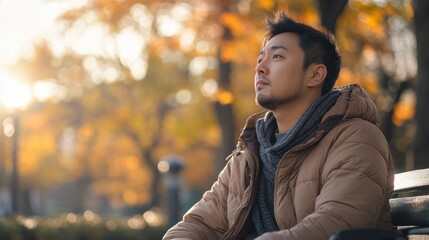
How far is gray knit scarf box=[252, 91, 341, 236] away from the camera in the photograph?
370cm

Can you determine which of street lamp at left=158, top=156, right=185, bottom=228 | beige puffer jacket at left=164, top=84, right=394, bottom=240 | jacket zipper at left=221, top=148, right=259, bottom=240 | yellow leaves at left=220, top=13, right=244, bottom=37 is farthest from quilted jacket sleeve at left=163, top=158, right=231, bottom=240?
yellow leaves at left=220, top=13, right=244, bottom=37

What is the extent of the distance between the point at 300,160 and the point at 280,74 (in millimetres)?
425

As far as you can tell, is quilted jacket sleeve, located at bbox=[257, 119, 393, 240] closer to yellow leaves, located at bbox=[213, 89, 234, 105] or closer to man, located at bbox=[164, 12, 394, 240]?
man, located at bbox=[164, 12, 394, 240]

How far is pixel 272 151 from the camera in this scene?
3777mm

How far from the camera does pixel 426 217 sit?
3.34m

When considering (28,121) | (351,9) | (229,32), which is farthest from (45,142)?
(351,9)

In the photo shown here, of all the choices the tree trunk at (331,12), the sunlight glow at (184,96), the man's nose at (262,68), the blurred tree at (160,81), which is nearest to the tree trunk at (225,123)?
the blurred tree at (160,81)

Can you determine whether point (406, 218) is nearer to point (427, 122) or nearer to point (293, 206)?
point (293, 206)

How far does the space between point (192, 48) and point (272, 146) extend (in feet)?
55.6

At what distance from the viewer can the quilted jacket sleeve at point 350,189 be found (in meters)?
3.30

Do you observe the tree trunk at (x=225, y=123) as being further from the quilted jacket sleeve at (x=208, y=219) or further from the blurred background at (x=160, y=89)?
the quilted jacket sleeve at (x=208, y=219)

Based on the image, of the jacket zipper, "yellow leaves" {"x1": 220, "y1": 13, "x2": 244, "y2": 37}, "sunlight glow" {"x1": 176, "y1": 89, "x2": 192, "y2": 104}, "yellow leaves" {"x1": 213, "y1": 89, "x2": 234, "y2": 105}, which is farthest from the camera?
"sunlight glow" {"x1": 176, "y1": 89, "x2": 192, "y2": 104}

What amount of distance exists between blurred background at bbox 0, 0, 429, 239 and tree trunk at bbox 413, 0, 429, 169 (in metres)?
0.01

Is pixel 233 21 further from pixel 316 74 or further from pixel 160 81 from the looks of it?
pixel 160 81
